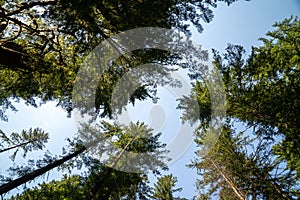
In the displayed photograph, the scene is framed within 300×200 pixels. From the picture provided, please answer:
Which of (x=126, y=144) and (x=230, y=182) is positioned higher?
(x=126, y=144)

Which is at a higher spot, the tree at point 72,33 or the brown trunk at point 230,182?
the tree at point 72,33

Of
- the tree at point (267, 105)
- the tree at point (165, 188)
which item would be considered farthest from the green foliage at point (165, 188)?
the tree at point (267, 105)

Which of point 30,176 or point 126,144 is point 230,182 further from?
point 30,176

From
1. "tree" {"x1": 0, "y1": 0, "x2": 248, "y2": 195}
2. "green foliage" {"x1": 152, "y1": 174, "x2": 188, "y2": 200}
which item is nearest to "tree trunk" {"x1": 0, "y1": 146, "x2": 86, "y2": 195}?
"tree" {"x1": 0, "y1": 0, "x2": 248, "y2": 195}

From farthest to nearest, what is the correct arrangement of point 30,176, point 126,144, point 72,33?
point 126,144 < point 30,176 < point 72,33

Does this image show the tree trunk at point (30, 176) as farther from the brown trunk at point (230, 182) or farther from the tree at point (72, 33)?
the brown trunk at point (230, 182)

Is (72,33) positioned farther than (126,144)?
No

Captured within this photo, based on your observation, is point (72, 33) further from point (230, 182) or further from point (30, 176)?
point (230, 182)

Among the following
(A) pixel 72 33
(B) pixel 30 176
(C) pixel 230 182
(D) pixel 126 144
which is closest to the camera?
(A) pixel 72 33

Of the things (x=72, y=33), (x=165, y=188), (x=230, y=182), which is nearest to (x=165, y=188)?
(x=165, y=188)

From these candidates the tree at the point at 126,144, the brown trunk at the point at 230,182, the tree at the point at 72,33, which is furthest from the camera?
the tree at the point at 126,144

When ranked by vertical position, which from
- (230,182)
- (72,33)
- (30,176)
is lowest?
(230,182)

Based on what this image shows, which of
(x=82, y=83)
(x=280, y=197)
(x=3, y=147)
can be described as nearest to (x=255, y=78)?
(x=280, y=197)

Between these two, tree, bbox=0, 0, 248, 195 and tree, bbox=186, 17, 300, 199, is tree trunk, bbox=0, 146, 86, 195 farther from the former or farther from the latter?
tree, bbox=186, 17, 300, 199
